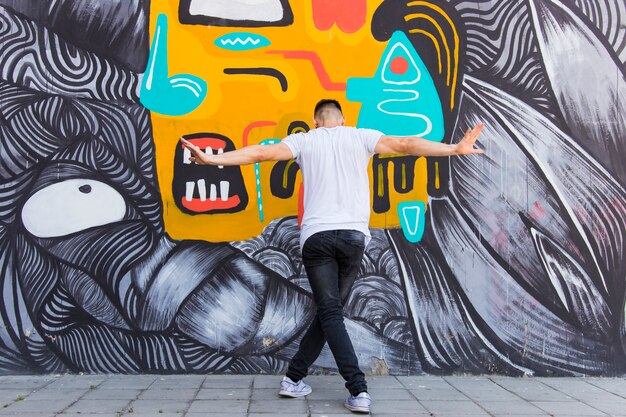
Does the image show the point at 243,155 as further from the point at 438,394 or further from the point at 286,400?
the point at 438,394

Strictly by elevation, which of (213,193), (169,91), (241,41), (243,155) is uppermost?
(241,41)

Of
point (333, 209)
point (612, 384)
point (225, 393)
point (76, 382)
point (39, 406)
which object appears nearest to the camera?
point (39, 406)

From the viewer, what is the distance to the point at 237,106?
4969 millimetres

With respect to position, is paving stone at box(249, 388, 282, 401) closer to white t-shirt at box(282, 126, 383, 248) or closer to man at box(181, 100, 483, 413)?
man at box(181, 100, 483, 413)

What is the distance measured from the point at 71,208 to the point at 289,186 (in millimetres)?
1737

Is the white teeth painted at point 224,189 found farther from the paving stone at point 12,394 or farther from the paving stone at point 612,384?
the paving stone at point 612,384

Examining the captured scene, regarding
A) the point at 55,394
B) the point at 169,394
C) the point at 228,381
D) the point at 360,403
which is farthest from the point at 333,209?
the point at 55,394

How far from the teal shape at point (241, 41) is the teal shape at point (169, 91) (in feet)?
1.14

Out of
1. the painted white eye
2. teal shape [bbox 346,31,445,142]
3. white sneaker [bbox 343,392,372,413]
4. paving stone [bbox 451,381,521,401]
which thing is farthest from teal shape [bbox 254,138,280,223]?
paving stone [bbox 451,381,521,401]

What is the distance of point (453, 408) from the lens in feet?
13.1

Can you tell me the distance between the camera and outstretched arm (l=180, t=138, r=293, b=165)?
3914 mm

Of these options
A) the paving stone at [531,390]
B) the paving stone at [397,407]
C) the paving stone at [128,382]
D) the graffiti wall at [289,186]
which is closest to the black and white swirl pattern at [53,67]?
the graffiti wall at [289,186]

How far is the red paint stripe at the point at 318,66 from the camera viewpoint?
4.99 meters

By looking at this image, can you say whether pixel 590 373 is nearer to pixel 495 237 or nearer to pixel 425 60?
pixel 495 237
